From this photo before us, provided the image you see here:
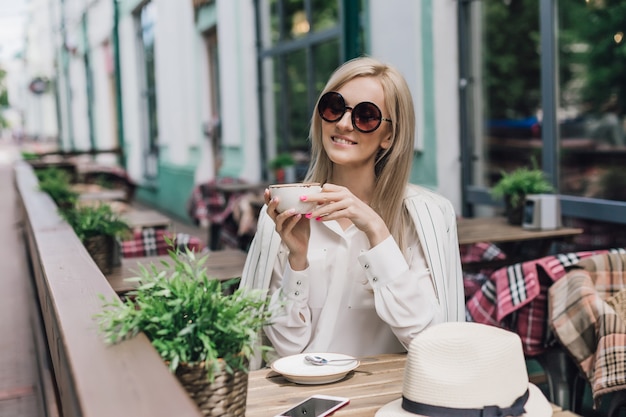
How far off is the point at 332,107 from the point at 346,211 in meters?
0.34

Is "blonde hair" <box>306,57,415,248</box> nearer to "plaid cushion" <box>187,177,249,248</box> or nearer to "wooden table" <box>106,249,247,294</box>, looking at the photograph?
"wooden table" <box>106,249,247,294</box>

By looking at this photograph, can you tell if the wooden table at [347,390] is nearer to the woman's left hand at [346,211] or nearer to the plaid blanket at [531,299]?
the woman's left hand at [346,211]

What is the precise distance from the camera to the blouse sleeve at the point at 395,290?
1812 mm

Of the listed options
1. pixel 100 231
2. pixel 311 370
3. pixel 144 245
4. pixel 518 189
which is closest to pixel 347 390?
pixel 311 370

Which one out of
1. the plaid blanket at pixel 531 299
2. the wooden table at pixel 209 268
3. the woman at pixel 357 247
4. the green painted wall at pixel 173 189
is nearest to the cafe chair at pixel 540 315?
the plaid blanket at pixel 531 299

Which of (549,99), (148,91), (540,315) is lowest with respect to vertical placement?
(540,315)

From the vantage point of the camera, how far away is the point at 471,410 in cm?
126

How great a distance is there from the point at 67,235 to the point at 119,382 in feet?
5.74

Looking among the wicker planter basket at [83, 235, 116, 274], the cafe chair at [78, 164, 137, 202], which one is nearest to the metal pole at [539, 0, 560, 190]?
the wicker planter basket at [83, 235, 116, 274]

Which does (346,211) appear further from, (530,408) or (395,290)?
(530,408)

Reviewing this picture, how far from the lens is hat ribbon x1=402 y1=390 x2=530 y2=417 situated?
4.11ft

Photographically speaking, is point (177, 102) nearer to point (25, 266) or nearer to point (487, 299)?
point (25, 266)

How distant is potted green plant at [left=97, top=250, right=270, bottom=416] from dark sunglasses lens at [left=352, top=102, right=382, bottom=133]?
81 cm

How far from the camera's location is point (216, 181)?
743 centimetres
